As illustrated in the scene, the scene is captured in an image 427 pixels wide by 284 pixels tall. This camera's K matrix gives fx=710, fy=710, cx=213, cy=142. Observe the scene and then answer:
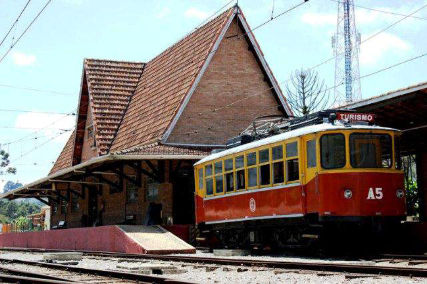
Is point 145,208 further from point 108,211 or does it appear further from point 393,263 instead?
point 393,263

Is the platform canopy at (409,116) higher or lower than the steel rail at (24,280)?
higher

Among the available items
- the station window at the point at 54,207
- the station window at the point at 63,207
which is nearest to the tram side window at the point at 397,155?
the station window at the point at 63,207

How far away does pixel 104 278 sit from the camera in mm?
12359

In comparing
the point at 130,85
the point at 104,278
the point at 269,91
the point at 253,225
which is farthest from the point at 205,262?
the point at 130,85

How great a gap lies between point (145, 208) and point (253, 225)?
11.0 m

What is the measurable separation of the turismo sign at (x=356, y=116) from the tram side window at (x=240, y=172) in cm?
351

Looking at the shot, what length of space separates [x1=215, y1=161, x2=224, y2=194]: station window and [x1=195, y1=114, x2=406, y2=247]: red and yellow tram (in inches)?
85.9

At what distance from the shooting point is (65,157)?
41.1 meters

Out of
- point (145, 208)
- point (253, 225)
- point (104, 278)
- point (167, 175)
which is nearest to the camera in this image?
point (104, 278)

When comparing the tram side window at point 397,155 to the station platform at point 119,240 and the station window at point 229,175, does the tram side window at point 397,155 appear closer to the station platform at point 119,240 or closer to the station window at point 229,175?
the station window at point 229,175

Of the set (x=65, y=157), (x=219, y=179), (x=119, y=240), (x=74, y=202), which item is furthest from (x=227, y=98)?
(x=65, y=157)

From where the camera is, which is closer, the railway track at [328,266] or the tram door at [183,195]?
the railway track at [328,266]

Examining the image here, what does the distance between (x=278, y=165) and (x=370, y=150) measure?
2222 mm

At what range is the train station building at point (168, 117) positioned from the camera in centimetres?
2644
